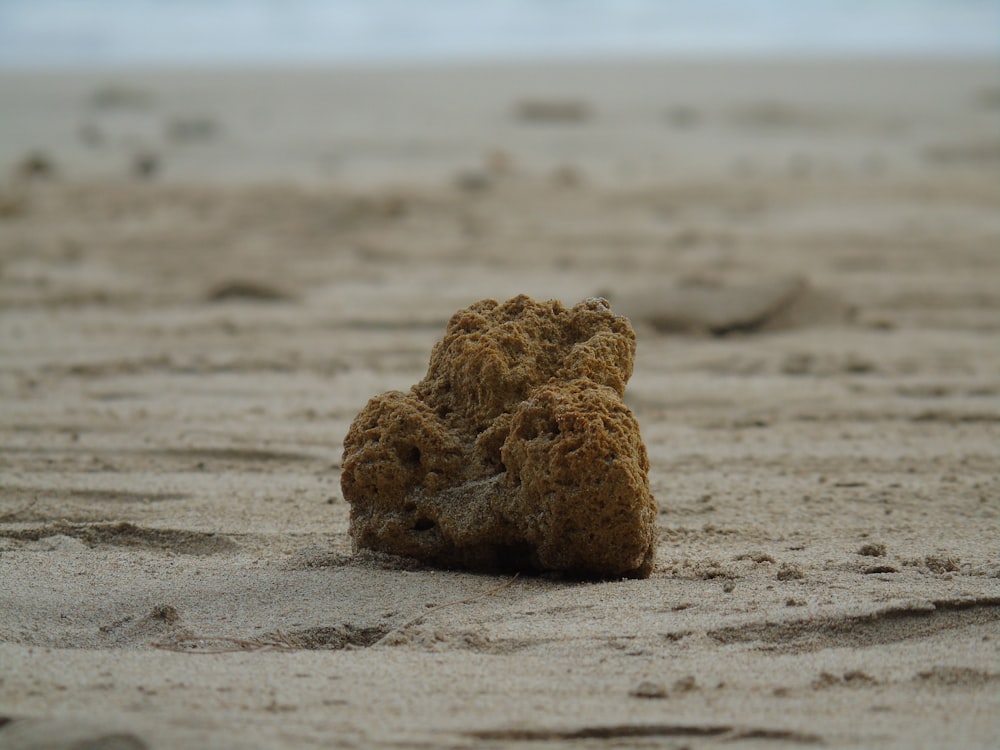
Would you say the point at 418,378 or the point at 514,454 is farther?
the point at 418,378

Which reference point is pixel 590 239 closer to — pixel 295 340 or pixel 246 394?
pixel 295 340

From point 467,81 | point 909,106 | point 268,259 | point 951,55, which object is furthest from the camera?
point 951,55

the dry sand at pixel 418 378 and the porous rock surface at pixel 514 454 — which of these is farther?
the porous rock surface at pixel 514 454

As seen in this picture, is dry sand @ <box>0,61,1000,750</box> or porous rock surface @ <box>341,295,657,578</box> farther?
porous rock surface @ <box>341,295,657,578</box>

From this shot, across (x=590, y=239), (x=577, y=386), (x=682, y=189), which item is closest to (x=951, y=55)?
(x=682, y=189)
